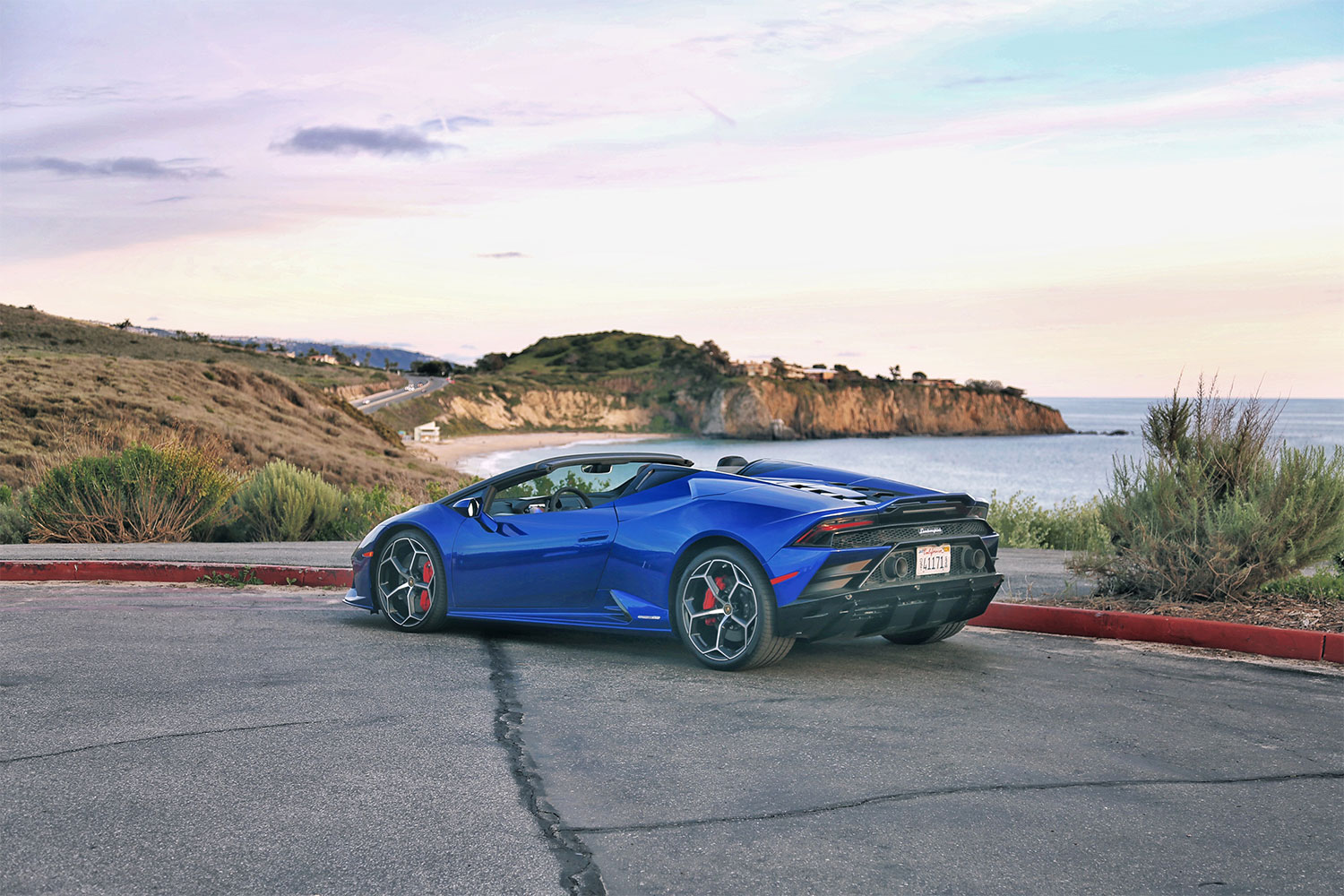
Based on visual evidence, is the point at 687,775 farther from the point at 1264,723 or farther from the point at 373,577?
the point at 373,577

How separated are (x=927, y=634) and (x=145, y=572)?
26.9 ft

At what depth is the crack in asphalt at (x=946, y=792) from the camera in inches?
168

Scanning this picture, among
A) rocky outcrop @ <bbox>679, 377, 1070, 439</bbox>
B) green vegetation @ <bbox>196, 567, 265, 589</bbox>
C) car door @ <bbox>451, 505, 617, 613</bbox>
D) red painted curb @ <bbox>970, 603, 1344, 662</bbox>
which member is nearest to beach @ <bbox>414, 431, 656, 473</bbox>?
rocky outcrop @ <bbox>679, 377, 1070, 439</bbox>

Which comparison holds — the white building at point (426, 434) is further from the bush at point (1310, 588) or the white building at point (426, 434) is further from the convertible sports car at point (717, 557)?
the bush at point (1310, 588)

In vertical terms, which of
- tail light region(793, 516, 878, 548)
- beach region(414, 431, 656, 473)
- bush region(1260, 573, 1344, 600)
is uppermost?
tail light region(793, 516, 878, 548)

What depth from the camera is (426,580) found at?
335 inches

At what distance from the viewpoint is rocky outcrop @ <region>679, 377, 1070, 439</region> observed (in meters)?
143

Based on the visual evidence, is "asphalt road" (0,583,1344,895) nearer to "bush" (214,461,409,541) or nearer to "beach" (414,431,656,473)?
"bush" (214,461,409,541)

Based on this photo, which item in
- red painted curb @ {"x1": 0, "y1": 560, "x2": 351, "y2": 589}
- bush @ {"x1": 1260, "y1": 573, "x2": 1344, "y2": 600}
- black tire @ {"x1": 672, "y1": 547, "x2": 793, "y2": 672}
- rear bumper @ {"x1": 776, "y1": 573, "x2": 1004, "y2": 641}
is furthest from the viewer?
red painted curb @ {"x1": 0, "y1": 560, "x2": 351, "y2": 589}

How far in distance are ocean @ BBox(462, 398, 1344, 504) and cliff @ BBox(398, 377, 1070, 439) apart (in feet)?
9.26

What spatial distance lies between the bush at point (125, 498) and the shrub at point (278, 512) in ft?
2.27

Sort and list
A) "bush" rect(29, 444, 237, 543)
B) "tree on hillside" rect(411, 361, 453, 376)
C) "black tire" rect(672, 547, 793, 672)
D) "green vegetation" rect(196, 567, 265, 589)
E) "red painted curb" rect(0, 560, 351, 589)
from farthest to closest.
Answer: "tree on hillside" rect(411, 361, 453, 376), "bush" rect(29, 444, 237, 543), "red painted curb" rect(0, 560, 351, 589), "green vegetation" rect(196, 567, 265, 589), "black tire" rect(672, 547, 793, 672)

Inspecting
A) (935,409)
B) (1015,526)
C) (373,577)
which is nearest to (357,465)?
(1015,526)

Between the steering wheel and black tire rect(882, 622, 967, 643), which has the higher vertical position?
the steering wheel
